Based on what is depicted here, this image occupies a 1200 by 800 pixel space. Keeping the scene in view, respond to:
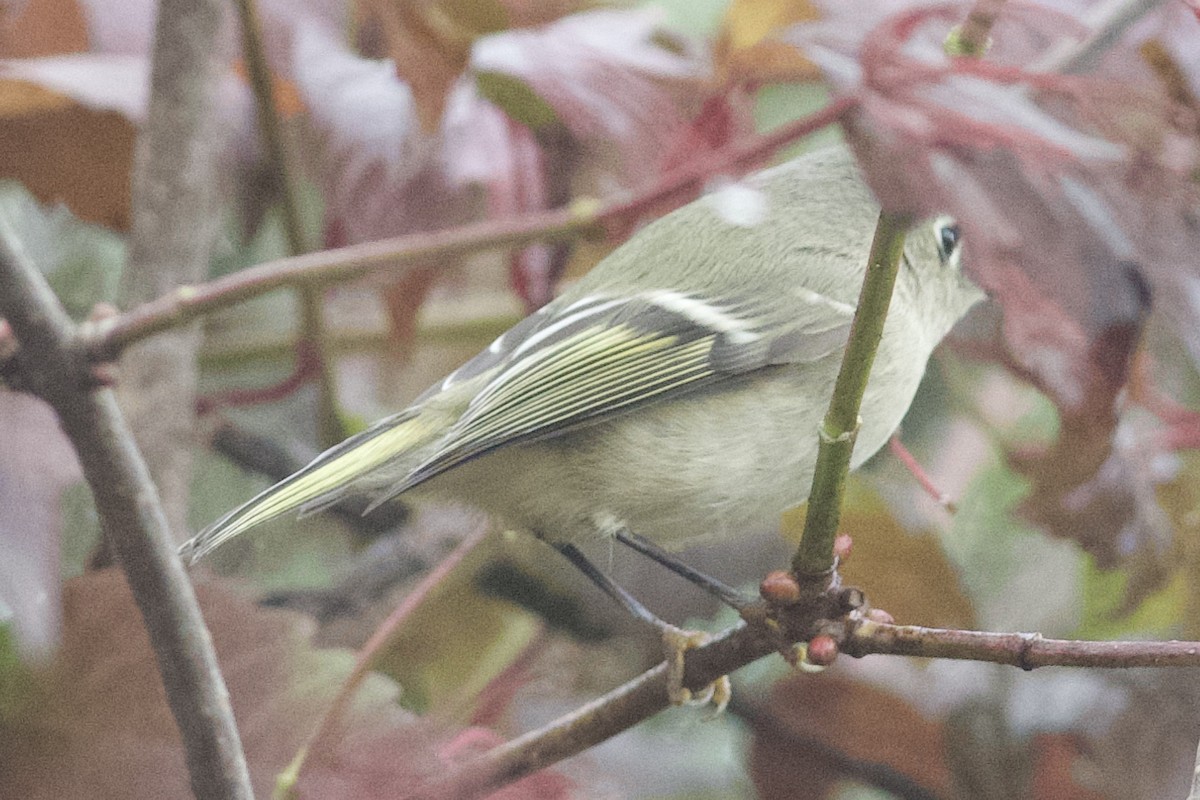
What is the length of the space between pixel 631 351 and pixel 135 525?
8.6 inches

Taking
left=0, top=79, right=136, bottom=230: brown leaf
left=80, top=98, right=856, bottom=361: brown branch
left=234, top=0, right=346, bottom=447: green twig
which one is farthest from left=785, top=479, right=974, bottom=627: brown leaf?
left=0, top=79, right=136, bottom=230: brown leaf

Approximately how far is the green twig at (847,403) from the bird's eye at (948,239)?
0.03 meters

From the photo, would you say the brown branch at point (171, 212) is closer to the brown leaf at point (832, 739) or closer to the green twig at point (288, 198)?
the green twig at point (288, 198)

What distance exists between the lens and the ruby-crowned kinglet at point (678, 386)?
0.49 m

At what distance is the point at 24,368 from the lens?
41 centimetres

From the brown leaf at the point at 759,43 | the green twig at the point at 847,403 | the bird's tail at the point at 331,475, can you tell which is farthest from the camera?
the brown leaf at the point at 759,43

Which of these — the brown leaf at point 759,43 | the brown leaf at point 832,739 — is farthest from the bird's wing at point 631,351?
the brown leaf at point 832,739

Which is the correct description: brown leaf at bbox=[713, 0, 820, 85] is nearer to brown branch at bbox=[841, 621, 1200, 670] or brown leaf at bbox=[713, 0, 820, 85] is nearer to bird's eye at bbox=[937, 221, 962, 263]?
bird's eye at bbox=[937, 221, 962, 263]

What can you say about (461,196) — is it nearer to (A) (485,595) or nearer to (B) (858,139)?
(A) (485,595)

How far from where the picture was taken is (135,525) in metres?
0.39

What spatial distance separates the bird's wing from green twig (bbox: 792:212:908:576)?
0.48ft

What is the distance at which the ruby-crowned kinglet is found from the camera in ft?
1.60

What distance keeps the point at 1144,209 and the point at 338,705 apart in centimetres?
31

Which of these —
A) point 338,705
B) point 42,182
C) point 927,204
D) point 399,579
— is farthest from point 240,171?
point 927,204
